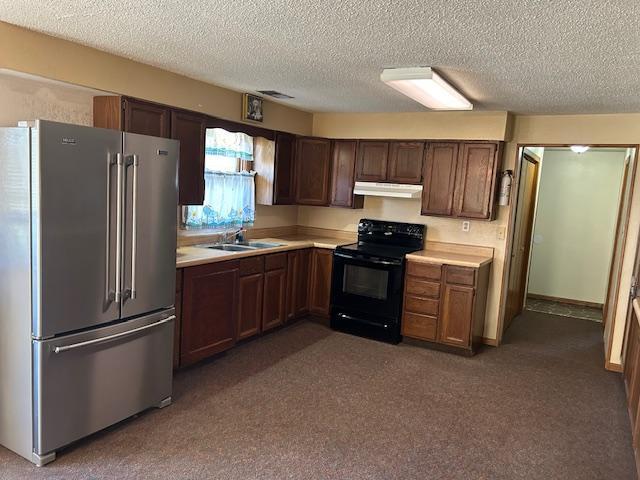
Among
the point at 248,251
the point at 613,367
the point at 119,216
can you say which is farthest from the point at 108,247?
the point at 613,367

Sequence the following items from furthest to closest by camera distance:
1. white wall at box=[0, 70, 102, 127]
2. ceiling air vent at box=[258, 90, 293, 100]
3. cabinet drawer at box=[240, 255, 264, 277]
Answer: ceiling air vent at box=[258, 90, 293, 100] → cabinet drawer at box=[240, 255, 264, 277] → white wall at box=[0, 70, 102, 127]

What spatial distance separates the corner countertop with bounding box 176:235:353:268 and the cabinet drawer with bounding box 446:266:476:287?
3.94 feet

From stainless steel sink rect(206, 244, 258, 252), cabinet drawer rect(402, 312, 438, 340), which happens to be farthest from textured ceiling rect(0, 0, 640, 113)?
cabinet drawer rect(402, 312, 438, 340)

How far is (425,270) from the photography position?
4660 mm

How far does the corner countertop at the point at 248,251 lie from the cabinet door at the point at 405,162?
93cm

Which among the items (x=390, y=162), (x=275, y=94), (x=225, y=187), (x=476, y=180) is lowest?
(x=225, y=187)

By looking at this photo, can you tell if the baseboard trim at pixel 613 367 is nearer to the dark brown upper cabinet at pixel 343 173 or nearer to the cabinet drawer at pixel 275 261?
the dark brown upper cabinet at pixel 343 173

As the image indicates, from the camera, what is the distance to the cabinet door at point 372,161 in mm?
5148

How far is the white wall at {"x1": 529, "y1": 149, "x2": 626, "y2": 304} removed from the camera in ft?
22.0

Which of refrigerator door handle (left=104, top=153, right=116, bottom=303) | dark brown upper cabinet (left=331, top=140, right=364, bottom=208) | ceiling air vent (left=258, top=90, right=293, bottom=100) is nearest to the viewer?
refrigerator door handle (left=104, top=153, right=116, bottom=303)

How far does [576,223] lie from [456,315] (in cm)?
341

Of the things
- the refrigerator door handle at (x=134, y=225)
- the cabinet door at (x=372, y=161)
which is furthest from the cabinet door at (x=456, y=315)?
the refrigerator door handle at (x=134, y=225)

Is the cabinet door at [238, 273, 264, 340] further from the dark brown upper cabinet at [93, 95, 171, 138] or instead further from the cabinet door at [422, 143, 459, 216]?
the cabinet door at [422, 143, 459, 216]

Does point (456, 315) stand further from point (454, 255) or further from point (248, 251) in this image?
point (248, 251)
